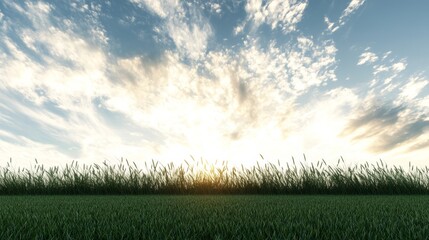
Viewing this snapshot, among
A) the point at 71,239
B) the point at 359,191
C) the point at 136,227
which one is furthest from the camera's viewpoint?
the point at 359,191

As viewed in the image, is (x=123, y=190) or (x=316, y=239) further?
(x=123, y=190)

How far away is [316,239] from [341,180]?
6.57 meters

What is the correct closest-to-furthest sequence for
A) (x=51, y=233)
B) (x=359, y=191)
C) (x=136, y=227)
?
(x=51, y=233) < (x=136, y=227) < (x=359, y=191)

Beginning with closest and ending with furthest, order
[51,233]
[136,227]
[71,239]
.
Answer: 1. [71,239]
2. [51,233]
3. [136,227]

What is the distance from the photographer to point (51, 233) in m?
2.03

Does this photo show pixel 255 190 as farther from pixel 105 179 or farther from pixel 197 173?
pixel 105 179

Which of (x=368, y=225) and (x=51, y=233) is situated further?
(x=368, y=225)

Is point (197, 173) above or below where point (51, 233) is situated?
above

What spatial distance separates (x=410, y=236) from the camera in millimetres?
1960

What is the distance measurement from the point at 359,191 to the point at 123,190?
5010 millimetres

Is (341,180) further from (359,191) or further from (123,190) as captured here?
(123,190)

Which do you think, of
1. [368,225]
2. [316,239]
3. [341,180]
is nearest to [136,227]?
[316,239]

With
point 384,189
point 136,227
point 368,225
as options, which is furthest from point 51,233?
point 384,189

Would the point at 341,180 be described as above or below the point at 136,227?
above
